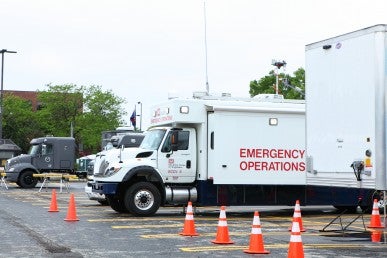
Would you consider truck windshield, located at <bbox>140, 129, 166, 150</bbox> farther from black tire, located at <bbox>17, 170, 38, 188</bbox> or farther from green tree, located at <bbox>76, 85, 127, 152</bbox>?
green tree, located at <bbox>76, 85, 127, 152</bbox>

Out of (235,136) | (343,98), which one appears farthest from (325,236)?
(235,136)

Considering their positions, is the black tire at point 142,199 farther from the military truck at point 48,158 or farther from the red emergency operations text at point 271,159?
the military truck at point 48,158

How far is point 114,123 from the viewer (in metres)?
70.4

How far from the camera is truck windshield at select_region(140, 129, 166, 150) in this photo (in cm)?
1869

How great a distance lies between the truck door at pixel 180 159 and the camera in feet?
60.5

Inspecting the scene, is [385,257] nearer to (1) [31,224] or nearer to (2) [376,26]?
(2) [376,26]

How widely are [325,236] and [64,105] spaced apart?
2273 inches

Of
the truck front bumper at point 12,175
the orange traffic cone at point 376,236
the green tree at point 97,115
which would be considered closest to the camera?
the orange traffic cone at point 376,236

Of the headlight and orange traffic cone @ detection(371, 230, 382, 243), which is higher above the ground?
the headlight

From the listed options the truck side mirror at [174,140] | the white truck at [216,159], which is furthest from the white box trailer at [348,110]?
the truck side mirror at [174,140]

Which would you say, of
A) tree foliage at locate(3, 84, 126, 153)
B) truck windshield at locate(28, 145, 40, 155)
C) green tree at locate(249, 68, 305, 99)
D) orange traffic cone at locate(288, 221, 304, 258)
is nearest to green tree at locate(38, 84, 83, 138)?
tree foliage at locate(3, 84, 126, 153)

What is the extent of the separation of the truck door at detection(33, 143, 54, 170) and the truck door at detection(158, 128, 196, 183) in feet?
A: 63.5

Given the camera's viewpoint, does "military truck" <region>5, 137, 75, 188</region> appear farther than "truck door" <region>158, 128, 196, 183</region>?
Yes

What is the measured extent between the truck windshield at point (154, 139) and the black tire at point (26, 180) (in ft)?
59.4
